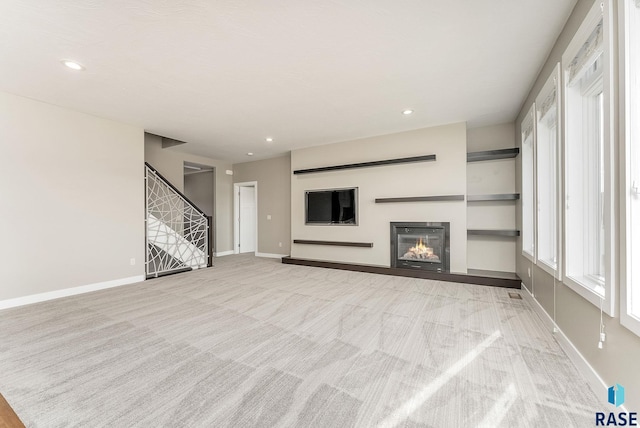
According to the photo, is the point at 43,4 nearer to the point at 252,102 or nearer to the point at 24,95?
the point at 252,102

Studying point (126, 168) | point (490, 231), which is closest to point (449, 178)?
point (490, 231)

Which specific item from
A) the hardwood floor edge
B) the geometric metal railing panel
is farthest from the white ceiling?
the hardwood floor edge

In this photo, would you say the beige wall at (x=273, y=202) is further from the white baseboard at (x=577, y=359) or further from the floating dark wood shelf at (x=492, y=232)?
the white baseboard at (x=577, y=359)

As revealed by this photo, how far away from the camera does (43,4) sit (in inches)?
73.0

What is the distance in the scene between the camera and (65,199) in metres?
3.69

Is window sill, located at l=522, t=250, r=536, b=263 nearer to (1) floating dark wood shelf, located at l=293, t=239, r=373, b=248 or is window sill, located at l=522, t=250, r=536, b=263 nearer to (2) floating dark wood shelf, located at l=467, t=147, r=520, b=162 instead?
(2) floating dark wood shelf, located at l=467, t=147, r=520, b=162

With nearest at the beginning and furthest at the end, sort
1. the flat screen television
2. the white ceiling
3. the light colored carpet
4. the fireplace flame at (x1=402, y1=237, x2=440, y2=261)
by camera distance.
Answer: the light colored carpet < the white ceiling < the fireplace flame at (x1=402, y1=237, x2=440, y2=261) < the flat screen television

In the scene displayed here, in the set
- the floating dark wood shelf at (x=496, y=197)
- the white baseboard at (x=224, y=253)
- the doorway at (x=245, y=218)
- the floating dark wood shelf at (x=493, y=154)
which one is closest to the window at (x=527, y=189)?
the floating dark wood shelf at (x=496, y=197)

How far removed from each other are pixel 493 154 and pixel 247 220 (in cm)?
649

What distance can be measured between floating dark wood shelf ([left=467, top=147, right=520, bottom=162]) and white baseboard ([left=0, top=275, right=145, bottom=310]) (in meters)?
6.31

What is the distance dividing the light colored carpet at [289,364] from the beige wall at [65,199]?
0.66m

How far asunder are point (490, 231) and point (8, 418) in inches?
214

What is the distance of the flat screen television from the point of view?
538 centimetres

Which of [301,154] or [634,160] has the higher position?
[301,154]
